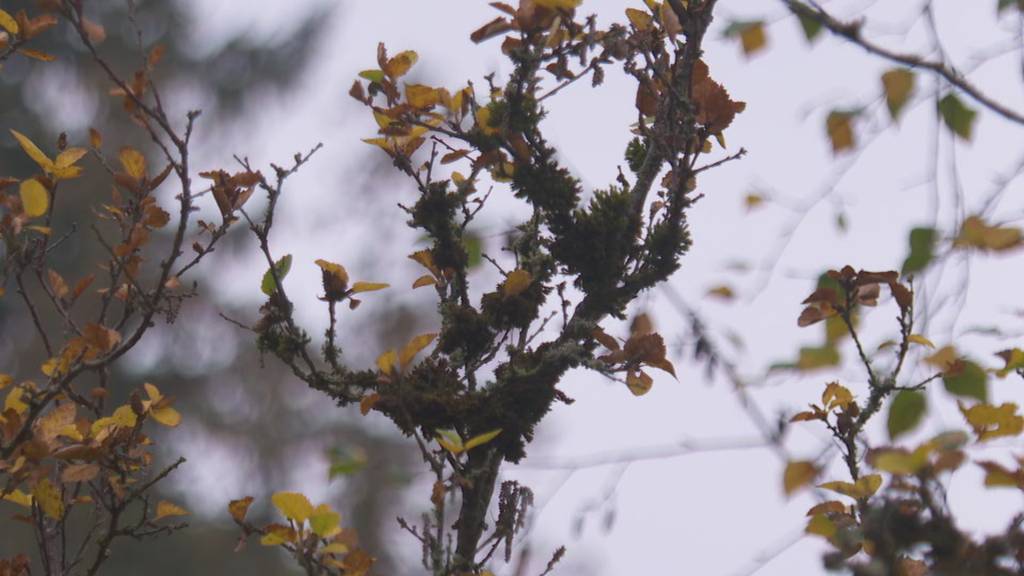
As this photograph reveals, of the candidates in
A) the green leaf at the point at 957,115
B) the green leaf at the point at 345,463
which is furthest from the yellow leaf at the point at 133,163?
the green leaf at the point at 957,115

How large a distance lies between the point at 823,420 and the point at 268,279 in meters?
1.00

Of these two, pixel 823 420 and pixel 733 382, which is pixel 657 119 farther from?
pixel 733 382

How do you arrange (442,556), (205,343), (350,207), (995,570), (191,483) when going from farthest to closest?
(350,207) < (205,343) < (191,483) < (442,556) < (995,570)

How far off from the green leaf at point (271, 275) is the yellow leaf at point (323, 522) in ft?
1.35

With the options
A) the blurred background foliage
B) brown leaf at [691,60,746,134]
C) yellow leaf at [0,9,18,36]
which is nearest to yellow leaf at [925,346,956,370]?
brown leaf at [691,60,746,134]

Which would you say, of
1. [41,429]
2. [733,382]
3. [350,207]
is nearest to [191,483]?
[350,207]

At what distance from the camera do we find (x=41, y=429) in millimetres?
1615

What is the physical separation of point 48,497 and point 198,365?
29.3 ft

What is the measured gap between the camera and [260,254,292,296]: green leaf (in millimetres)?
1639

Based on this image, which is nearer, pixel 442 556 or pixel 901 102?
pixel 901 102

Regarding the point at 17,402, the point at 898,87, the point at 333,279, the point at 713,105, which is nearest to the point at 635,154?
the point at 713,105

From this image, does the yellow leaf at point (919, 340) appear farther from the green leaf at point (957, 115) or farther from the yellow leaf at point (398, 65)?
→ the yellow leaf at point (398, 65)

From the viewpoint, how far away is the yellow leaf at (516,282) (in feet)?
5.30

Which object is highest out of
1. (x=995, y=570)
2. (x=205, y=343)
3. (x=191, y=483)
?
(x=205, y=343)
